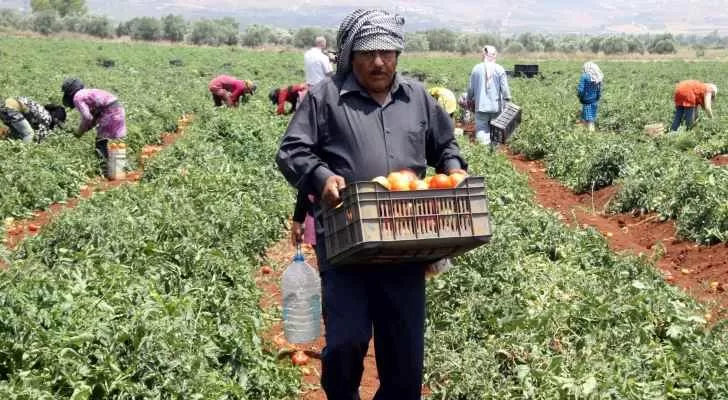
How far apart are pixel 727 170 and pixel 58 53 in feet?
112

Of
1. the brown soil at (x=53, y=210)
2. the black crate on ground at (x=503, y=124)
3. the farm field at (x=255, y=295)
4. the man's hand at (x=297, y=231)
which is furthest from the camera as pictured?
the black crate on ground at (x=503, y=124)

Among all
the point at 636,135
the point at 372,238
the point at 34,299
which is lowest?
the point at 636,135

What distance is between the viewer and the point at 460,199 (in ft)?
11.4

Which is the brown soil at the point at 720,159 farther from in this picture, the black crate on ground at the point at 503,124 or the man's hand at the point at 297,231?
the man's hand at the point at 297,231

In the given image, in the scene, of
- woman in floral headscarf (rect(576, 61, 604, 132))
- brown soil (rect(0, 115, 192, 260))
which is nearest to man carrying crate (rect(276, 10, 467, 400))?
brown soil (rect(0, 115, 192, 260))

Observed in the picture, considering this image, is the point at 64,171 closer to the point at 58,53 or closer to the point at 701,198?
the point at 701,198

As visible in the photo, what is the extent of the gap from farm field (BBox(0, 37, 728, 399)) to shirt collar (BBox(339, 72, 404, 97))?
4.82 feet

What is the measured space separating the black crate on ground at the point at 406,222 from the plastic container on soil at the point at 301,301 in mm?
1243

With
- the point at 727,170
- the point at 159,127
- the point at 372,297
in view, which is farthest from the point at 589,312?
the point at 159,127

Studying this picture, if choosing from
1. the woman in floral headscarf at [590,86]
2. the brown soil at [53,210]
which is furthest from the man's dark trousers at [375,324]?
the woman in floral headscarf at [590,86]

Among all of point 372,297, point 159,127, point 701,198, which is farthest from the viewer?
point 159,127

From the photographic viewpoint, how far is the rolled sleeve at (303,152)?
3.70 meters

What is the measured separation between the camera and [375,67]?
3674mm

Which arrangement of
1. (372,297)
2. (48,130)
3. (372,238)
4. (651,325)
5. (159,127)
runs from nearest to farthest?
(372,238), (372,297), (651,325), (48,130), (159,127)
